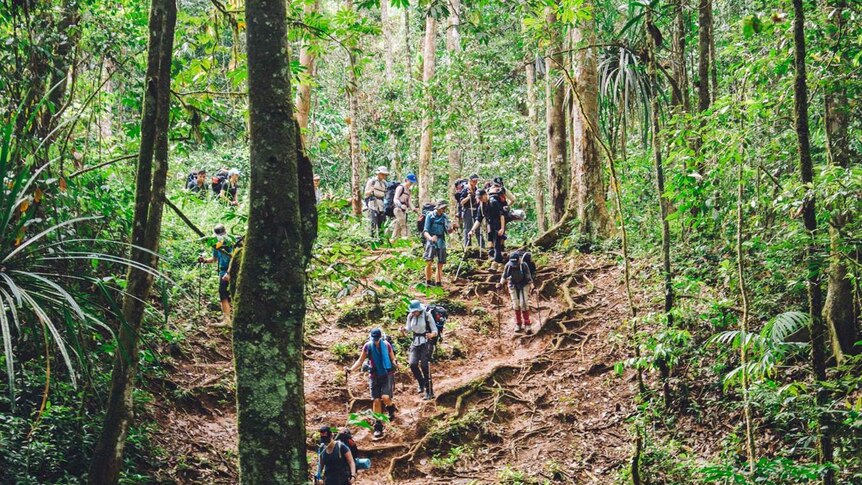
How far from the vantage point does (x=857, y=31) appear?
6.38m

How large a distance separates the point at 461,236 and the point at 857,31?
1136 cm

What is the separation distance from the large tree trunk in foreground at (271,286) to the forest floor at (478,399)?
465 cm

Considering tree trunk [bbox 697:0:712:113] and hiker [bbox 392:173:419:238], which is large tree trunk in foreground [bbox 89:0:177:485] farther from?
hiker [bbox 392:173:419:238]

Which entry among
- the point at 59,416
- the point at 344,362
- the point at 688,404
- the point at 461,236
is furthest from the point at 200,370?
the point at 461,236

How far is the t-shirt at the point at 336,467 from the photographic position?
7.46 meters

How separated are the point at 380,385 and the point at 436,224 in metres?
4.34

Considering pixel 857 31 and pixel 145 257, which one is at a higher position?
pixel 857 31

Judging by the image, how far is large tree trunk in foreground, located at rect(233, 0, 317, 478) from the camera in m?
3.59

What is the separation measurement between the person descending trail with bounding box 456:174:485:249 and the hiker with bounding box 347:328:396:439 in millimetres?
5764

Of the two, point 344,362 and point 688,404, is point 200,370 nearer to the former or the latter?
point 344,362

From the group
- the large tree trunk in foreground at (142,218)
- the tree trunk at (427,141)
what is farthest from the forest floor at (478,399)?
the tree trunk at (427,141)

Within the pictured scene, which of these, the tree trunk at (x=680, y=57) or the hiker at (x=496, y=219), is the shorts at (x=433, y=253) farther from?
A: the tree trunk at (x=680, y=57)

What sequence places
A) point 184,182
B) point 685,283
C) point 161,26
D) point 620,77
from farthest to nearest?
point 184,182
point 620,77
point 685,283
point 161,26

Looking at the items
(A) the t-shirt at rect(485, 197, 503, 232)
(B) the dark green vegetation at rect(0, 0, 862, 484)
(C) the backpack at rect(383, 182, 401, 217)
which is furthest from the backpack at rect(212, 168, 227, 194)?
(A) the t-shirt at rect(485, 197, 503, 232)
